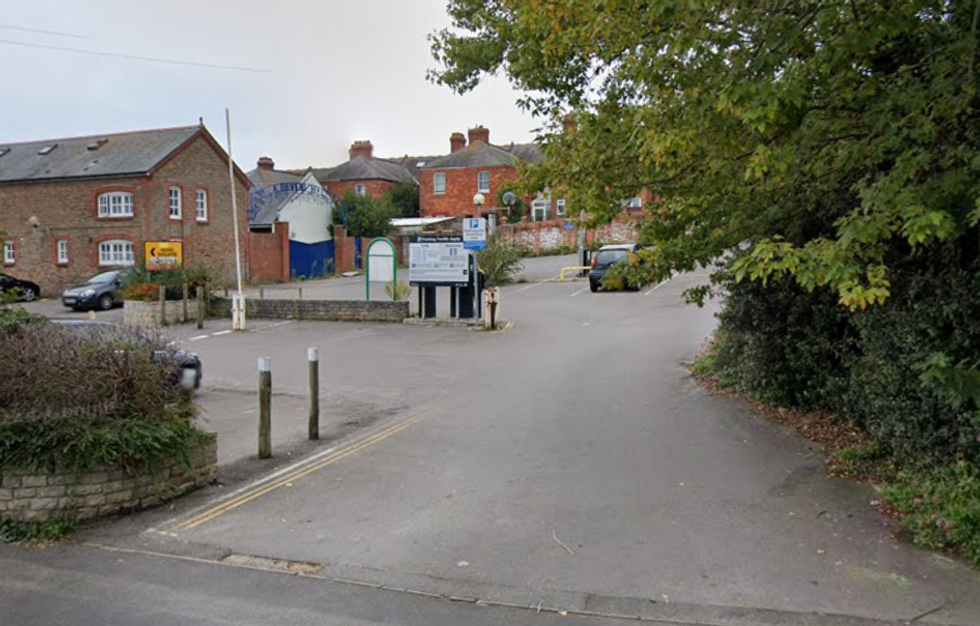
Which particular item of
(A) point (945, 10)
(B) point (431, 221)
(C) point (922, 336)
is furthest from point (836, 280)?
(B) point (431, 221)

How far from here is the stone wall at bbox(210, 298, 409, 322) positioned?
20.9m

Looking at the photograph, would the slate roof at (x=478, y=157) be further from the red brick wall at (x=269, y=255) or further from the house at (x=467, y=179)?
the red brick wall at (x=269, y=255)

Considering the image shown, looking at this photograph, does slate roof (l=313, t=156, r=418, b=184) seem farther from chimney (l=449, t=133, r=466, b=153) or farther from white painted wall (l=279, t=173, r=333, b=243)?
white painted wall (l=279, t=173, r=333, b=243)

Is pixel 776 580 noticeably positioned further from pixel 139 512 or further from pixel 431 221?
pixel 431 221

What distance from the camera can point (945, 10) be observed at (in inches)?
240

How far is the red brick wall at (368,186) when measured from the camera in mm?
60250

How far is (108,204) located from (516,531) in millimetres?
35454

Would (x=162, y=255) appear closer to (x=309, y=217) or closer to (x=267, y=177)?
(x=309, y=217)

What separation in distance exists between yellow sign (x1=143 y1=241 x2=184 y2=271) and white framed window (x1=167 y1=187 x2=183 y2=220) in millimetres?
12741

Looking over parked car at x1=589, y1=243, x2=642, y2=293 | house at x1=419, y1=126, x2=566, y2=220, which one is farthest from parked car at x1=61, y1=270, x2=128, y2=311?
house at x1=419, y1=126, x2=566, y2=220

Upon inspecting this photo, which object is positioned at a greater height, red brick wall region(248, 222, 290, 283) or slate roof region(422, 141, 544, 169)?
slate roof region(422, 141, 544, 169)

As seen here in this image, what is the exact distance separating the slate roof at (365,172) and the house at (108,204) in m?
22.1

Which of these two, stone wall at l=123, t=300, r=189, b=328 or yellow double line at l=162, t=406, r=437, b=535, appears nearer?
yellow double line at l=162, t=406, r=437, b=535

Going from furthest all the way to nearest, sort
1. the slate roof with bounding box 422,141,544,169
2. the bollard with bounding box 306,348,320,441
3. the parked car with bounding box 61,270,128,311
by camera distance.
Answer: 1. the slate roof with bounding box 422,141,544,169
2. the parked car with bounding box 61,270,128,311
3. the bollard with bounding box 306,348,320,441
